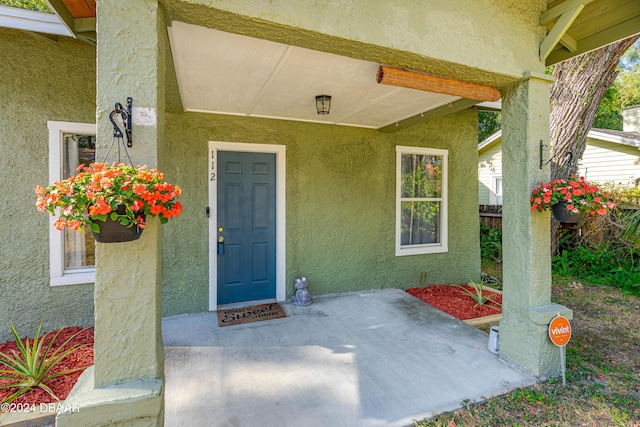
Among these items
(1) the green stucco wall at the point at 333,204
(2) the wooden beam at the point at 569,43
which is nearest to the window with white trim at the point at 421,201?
(1) the green stucco wall at the point at 333,204

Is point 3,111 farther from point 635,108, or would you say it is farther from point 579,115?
point 635,108

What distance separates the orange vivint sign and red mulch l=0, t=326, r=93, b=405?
3.82m

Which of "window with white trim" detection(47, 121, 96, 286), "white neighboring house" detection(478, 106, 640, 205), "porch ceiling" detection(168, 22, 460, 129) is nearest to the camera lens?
"porch ceiling" detection(168, 22, 460, 129)

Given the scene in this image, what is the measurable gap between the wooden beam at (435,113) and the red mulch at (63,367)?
4.29 metres

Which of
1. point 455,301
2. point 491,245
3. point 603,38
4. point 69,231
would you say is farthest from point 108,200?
point 491,245

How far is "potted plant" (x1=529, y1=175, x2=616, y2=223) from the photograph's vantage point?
2445mm

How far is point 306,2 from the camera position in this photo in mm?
1963

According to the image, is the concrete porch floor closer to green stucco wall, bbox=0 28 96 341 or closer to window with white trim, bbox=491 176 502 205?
green stucco wall, bbox=0 28 96 341

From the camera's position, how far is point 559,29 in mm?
2711

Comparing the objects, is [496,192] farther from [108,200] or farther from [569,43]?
[108,200]

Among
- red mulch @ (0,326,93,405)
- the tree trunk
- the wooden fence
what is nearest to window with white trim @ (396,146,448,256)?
the tree trunk

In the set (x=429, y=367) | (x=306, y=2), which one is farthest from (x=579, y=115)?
(x=306, y=2)

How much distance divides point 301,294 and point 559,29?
385 cm

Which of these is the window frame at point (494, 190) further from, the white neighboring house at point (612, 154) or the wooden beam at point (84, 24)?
the wooden beam at point (84, 24)
